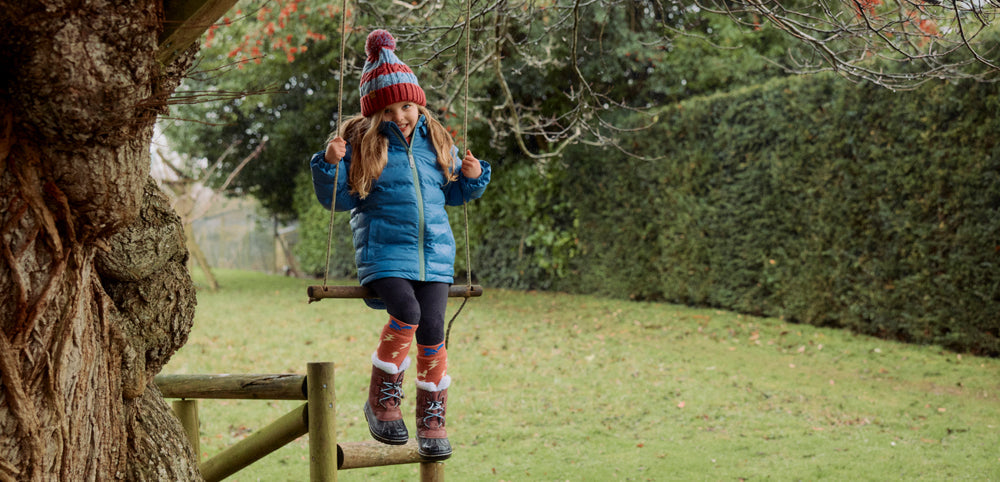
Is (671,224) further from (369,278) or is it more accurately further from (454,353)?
(369,278)

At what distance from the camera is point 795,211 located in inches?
363

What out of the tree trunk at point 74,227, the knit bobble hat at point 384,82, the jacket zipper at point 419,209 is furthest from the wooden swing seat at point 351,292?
the knit bobble hat at point 384,82

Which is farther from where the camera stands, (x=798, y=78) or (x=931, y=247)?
(x=798, y=78)

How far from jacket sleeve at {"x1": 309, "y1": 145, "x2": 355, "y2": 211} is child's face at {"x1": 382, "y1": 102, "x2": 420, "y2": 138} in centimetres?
20

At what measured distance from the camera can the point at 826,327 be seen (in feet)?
29.5

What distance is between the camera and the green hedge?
7402mm

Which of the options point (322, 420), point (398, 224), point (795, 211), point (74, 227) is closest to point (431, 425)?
point (322, 420)

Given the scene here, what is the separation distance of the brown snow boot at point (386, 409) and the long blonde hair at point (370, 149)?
707 millimetres

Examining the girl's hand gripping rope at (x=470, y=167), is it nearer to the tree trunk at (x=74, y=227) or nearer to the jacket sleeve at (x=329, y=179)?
the jacket sleeve at (x=329, y=179)

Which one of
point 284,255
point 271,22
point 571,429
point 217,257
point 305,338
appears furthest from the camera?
point 217,257

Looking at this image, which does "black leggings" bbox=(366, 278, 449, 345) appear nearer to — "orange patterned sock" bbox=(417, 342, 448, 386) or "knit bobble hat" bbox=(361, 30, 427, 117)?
"orange patterned sock" bbox=(417, 342, 448, 386)

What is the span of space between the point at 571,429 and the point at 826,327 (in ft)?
14.2

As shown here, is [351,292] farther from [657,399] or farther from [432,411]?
[657,399]

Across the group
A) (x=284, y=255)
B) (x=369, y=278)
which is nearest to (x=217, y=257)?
(x=284, y=255)
